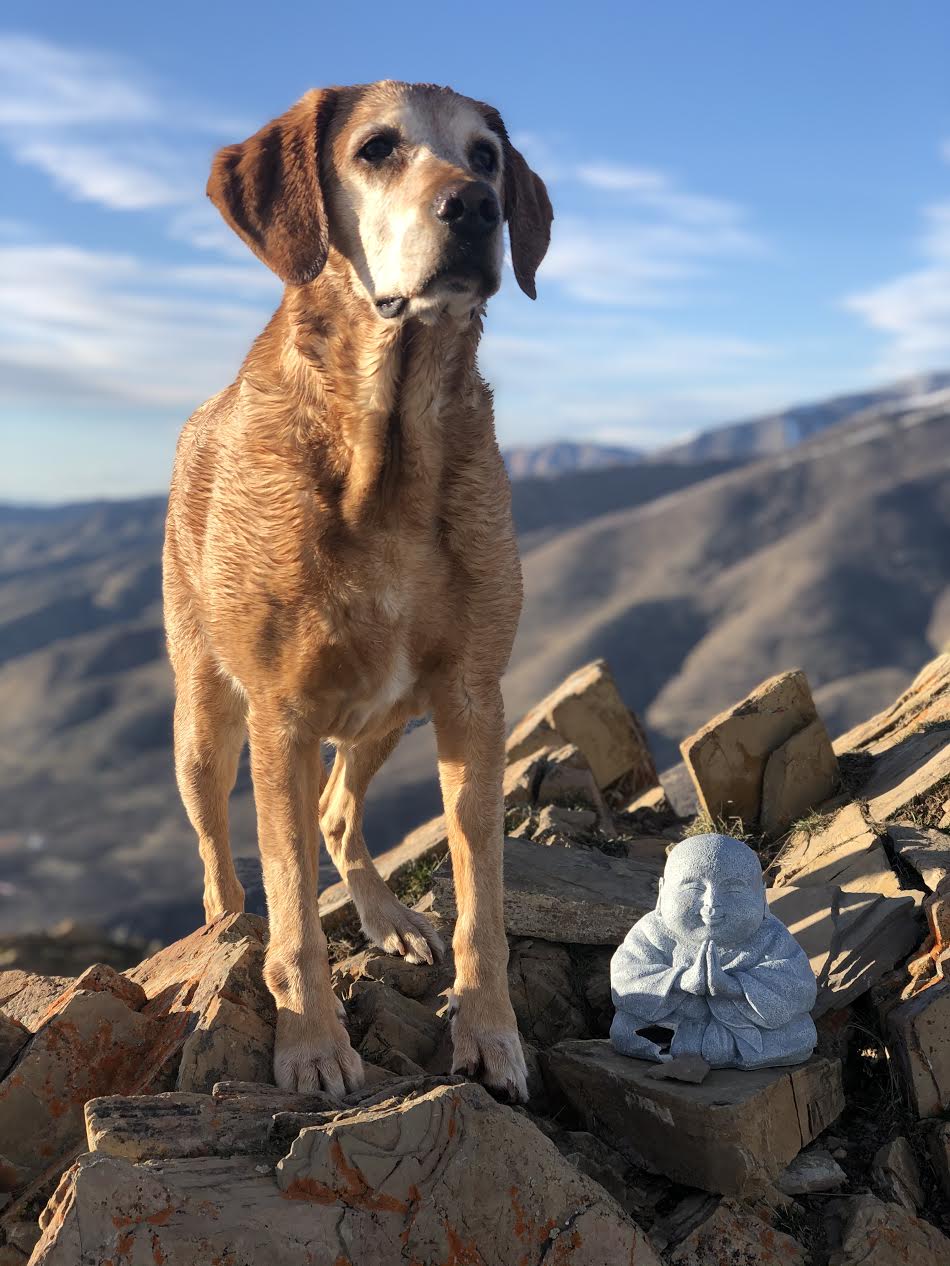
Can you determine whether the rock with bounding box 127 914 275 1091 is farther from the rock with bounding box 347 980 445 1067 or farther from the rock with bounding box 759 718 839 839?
the rock with bounding box 759 718 839 839

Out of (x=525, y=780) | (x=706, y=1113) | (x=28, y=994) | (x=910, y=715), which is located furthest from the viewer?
(x=910, y=715)

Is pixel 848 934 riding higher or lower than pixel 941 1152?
higher

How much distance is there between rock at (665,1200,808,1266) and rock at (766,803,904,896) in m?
2.19

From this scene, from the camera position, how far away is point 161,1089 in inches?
177

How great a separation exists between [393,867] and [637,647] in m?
71.7

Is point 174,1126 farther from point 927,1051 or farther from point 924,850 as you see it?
point 924,850

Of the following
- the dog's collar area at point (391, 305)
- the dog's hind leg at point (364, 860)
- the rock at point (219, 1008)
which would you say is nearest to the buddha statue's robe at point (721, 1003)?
the dog's hind leg at point (364, 860)

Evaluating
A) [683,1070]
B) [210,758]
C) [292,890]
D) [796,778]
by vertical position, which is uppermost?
[210,758]

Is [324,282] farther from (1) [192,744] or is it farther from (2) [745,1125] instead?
(2) [745,1125]

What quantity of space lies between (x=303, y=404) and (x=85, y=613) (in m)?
132

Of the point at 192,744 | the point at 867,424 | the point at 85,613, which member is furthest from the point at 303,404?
the point at 85,613

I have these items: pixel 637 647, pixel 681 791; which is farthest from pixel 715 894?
pixel 637 647

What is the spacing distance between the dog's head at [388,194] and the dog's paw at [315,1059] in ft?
9.48

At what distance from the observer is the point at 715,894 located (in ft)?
15.7
